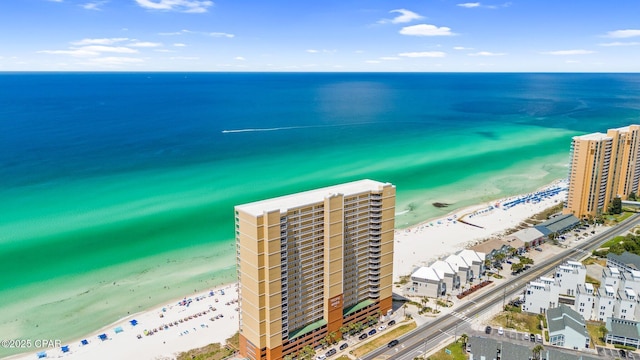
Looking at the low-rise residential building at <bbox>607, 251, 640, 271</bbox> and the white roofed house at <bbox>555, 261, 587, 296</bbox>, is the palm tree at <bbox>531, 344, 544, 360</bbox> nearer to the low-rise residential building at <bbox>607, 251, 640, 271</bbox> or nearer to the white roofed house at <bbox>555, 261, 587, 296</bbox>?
the white roofed house at <bbox>555, 261, 587, 296</bbox>

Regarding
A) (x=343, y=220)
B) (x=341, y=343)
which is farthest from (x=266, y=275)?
(x=341, y=343)

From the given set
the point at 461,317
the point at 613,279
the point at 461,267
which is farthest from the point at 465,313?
the point at 613,279

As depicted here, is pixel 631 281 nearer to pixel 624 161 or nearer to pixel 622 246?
pixel 622 246

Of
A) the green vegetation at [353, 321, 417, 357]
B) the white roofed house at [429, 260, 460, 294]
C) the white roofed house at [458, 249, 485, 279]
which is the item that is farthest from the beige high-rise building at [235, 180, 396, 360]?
the white roofed house at [458, 249, 485, 279]

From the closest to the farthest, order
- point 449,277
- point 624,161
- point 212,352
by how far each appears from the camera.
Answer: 1. point 212,352
2. point 449,277
3. point 624,161

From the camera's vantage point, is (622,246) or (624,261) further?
(622,246)

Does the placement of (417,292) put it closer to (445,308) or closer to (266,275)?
(445,308)
